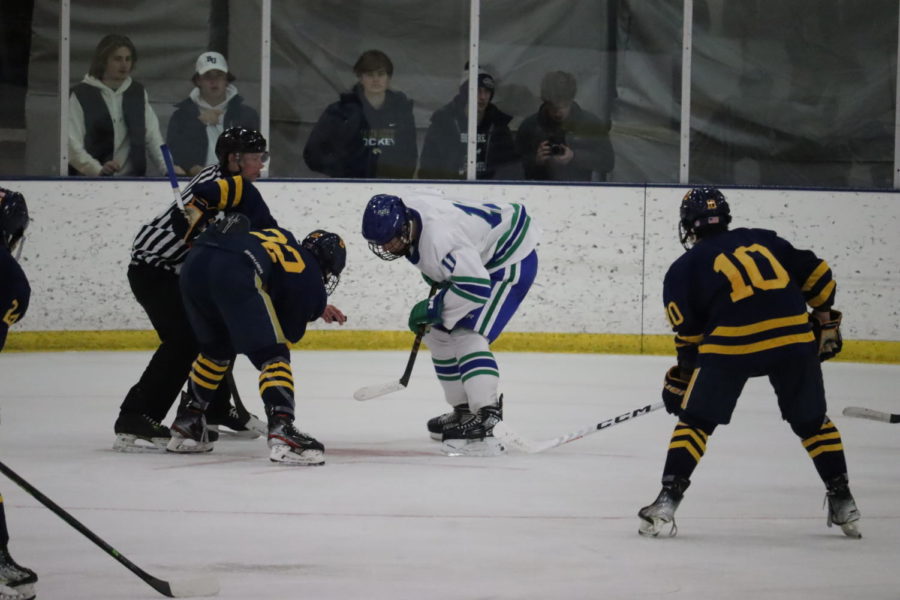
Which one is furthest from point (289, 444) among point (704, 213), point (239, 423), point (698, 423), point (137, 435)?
point (704, 213)

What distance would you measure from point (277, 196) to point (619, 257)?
178 cm

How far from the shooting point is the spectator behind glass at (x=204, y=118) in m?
7.97

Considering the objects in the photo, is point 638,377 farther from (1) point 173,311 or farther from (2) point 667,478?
(2) point 667,478

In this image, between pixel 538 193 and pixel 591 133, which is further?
pixel 591 133

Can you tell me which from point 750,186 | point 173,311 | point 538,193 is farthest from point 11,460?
point 750,186

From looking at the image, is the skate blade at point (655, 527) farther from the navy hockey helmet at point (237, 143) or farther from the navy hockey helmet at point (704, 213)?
the navy hockey helmet at point (237, 143)

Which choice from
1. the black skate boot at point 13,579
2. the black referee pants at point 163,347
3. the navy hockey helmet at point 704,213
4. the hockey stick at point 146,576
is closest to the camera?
the black skate boot at point 13,579

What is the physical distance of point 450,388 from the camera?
16.5 ft

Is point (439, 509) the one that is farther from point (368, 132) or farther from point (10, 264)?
point (368, 132)

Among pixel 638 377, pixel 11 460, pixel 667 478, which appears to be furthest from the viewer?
pixel 638 377

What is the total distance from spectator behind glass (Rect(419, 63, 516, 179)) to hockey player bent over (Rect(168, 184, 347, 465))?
139 inches

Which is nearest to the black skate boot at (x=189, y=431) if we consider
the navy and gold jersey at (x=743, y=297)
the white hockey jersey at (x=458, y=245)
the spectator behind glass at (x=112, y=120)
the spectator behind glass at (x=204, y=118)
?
the white hockey jersey at (x=458, y=245)

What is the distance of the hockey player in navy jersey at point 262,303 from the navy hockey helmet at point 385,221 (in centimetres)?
11

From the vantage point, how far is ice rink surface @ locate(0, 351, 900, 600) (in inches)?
121
